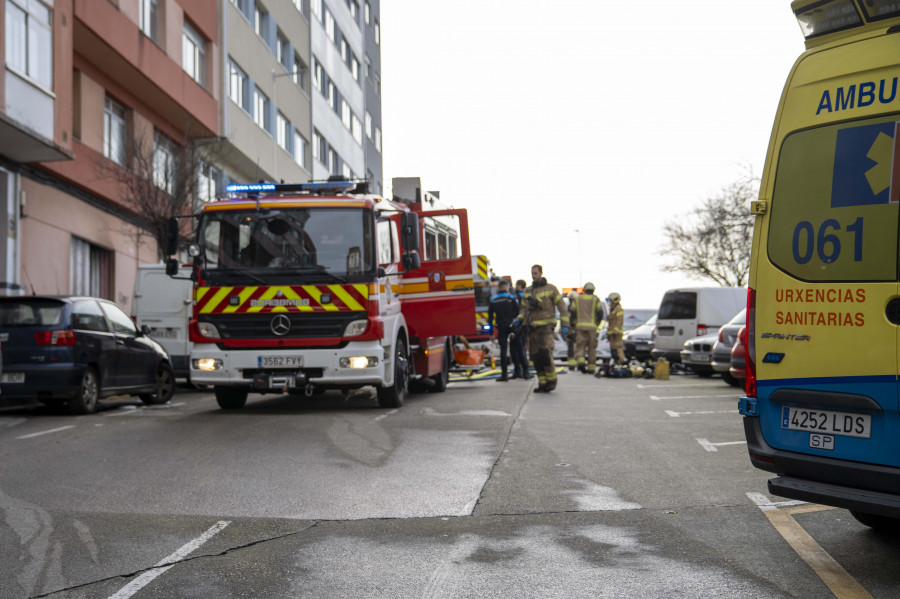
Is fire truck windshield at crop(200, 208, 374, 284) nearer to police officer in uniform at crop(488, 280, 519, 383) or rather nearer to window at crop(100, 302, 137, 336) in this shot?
window at crop(100, 302, 137, 336)

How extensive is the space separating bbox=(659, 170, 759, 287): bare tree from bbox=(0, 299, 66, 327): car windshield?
44.7 m

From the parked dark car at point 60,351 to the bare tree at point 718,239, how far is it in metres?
43.8

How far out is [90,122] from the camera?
22812mm

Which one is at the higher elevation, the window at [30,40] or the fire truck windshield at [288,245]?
the window at [30,40]

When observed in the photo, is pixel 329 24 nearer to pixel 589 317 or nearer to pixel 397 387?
pixel 589 317

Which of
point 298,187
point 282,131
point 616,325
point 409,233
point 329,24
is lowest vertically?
point 616,325

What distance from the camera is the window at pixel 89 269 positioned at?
896 inches

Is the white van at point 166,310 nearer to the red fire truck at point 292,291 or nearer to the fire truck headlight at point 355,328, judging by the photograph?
the red fire truck at point 292,291

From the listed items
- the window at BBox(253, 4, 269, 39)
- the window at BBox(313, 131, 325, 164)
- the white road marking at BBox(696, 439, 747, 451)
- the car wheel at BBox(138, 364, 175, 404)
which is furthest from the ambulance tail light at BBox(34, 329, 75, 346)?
the window at BBox(313, 131, 325, 164)

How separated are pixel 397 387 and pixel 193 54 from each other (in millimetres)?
18266

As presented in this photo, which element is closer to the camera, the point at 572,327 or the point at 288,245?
the point at 288,245

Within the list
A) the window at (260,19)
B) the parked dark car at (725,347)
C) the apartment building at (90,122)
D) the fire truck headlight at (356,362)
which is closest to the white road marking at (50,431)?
the fire truck headlight at (356,362)

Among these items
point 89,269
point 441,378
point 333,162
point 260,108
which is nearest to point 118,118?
point 89,269

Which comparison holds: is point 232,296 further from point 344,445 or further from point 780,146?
point 780,146
